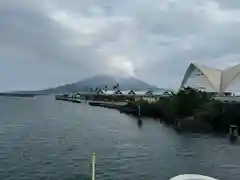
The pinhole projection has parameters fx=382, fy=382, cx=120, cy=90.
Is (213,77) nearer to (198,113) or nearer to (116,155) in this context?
(198,113)

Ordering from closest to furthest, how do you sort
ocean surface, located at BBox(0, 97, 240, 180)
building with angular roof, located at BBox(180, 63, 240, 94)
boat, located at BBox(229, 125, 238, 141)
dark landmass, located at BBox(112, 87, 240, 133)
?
ocean surface, located at BBox(0, 97, 240, 180), boat, located at BBox(229, 125, 238, 141), dark landmass, located at BBox(112, 87, 240, 133), building with angular roof, located at BBox(180, 63, 240, 94)

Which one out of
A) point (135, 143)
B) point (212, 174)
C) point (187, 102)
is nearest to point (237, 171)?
point (212, 174)

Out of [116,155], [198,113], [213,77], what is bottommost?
[116,155]

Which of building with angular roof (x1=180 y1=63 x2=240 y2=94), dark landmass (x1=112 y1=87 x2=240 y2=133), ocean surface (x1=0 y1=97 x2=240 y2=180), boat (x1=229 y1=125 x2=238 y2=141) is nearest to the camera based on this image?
ocean surface (x1=0 y1=97 x2=240 y2=180)

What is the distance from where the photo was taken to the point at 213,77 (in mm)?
53469

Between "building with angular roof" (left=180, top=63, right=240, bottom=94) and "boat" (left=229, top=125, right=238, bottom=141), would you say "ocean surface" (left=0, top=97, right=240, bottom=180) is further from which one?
"building with angular roof" (left=180, top=63, right=240, bottom=94)

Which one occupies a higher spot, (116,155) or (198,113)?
(198,113)

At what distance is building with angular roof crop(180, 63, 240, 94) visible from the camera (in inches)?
1997

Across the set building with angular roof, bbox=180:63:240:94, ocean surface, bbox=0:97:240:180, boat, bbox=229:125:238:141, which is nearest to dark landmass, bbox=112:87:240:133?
boat, bbox=229:125:238:141

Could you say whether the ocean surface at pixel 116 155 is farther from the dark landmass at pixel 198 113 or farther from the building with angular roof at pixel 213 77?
the building with angular roof at pixel 213 77

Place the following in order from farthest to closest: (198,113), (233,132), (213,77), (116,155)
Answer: (213,77) → (198,113) → (233,132) → (116,155)

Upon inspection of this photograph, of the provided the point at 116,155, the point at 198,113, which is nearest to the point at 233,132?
the point at 198,113

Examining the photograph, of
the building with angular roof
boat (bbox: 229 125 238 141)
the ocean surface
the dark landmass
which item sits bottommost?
the ocean surface

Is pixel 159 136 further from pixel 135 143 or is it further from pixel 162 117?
pixel 162 117
